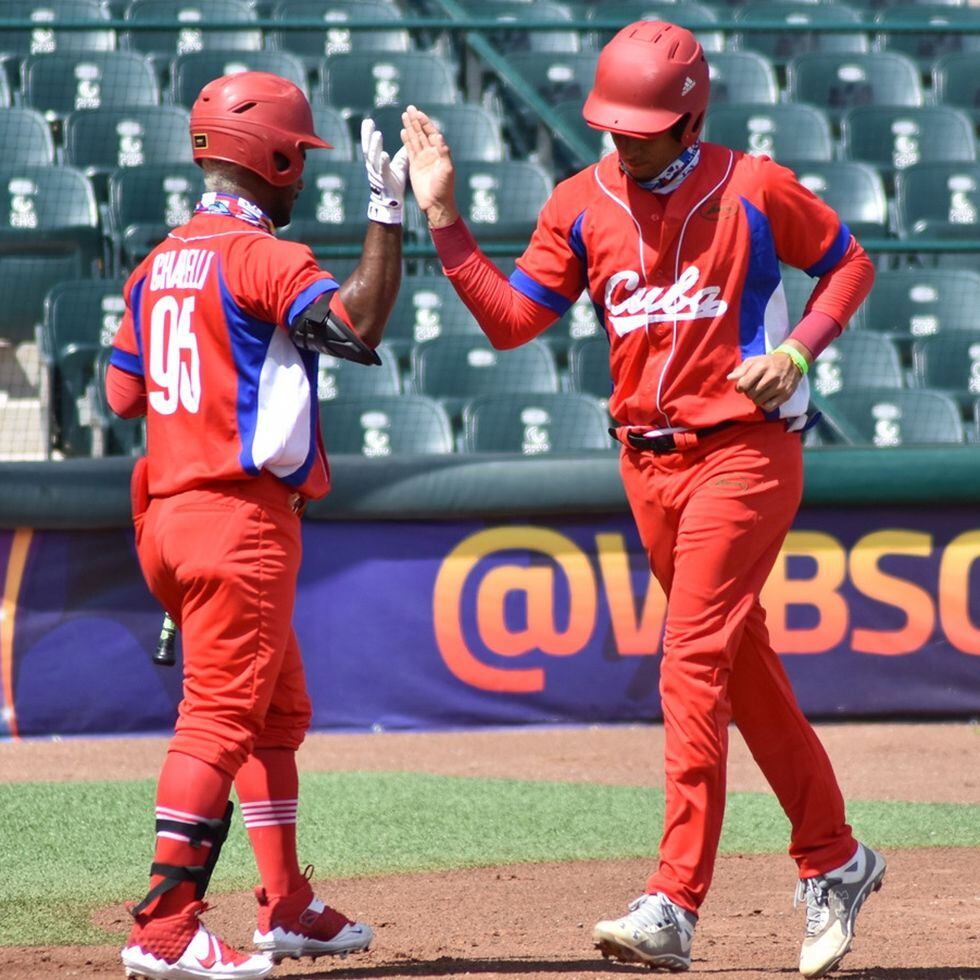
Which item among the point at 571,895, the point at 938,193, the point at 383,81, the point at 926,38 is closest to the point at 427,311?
the point at 383,81

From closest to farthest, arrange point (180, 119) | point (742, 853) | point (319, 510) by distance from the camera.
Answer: point (742, 853), point (319, 510), point (180, 119)

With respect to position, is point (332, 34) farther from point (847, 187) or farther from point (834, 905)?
point (834, 905)

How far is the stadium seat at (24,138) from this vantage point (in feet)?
27.9

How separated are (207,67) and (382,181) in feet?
20.9

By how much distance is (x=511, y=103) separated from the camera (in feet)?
32.6

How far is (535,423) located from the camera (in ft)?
24.0

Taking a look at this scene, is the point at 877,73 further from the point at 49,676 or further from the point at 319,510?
the point at 49,676

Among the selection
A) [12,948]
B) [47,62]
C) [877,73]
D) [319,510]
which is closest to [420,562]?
[319,510]

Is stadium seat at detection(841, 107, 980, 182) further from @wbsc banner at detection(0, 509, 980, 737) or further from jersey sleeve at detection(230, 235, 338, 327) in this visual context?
jersey sleeve at detection(230, 235, 338, 327)

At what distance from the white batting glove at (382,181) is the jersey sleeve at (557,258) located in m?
0.38

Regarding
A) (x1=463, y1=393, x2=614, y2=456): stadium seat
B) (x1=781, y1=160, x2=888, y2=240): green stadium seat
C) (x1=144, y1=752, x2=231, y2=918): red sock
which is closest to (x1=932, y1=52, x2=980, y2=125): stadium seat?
(x1=781, y1=160, x2=888, y2=240): green stadium seat

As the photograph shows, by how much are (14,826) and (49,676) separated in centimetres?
130

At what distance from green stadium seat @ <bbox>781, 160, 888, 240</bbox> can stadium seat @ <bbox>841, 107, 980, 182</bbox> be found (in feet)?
2.08

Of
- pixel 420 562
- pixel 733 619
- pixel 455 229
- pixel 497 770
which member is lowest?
pixel 497 770
